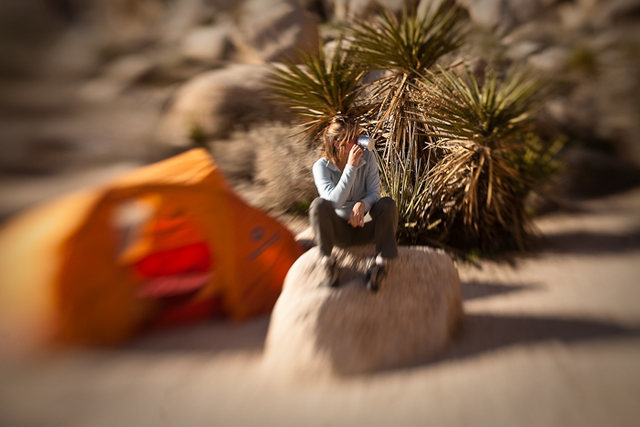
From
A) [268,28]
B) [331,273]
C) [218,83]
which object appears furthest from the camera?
[268,28]

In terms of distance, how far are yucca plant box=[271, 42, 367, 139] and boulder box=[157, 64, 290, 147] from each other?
7.24 ft

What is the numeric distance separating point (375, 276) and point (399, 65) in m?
1.97

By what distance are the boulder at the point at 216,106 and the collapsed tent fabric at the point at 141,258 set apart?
246 centimetres

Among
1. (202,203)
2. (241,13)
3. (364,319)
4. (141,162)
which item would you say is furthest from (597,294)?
(241,13)

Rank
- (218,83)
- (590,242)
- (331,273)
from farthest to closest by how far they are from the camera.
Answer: (218,83) → (590,242) → (331,273)

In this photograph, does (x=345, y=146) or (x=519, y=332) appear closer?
(x=345, y=146)

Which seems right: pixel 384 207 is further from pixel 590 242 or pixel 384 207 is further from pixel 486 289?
pixel 590 242

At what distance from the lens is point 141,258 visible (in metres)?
2.99

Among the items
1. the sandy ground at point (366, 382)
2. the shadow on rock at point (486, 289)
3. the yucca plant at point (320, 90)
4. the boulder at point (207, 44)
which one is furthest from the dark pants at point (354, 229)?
the boulder at point (207, 44)

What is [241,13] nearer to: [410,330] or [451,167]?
[451,167]

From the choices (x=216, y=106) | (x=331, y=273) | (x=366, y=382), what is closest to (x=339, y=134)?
(x=331, y=273)

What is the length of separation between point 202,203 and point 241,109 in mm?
3255

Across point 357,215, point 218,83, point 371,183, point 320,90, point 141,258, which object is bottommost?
point 141,258

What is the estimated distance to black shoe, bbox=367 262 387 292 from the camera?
208cm
